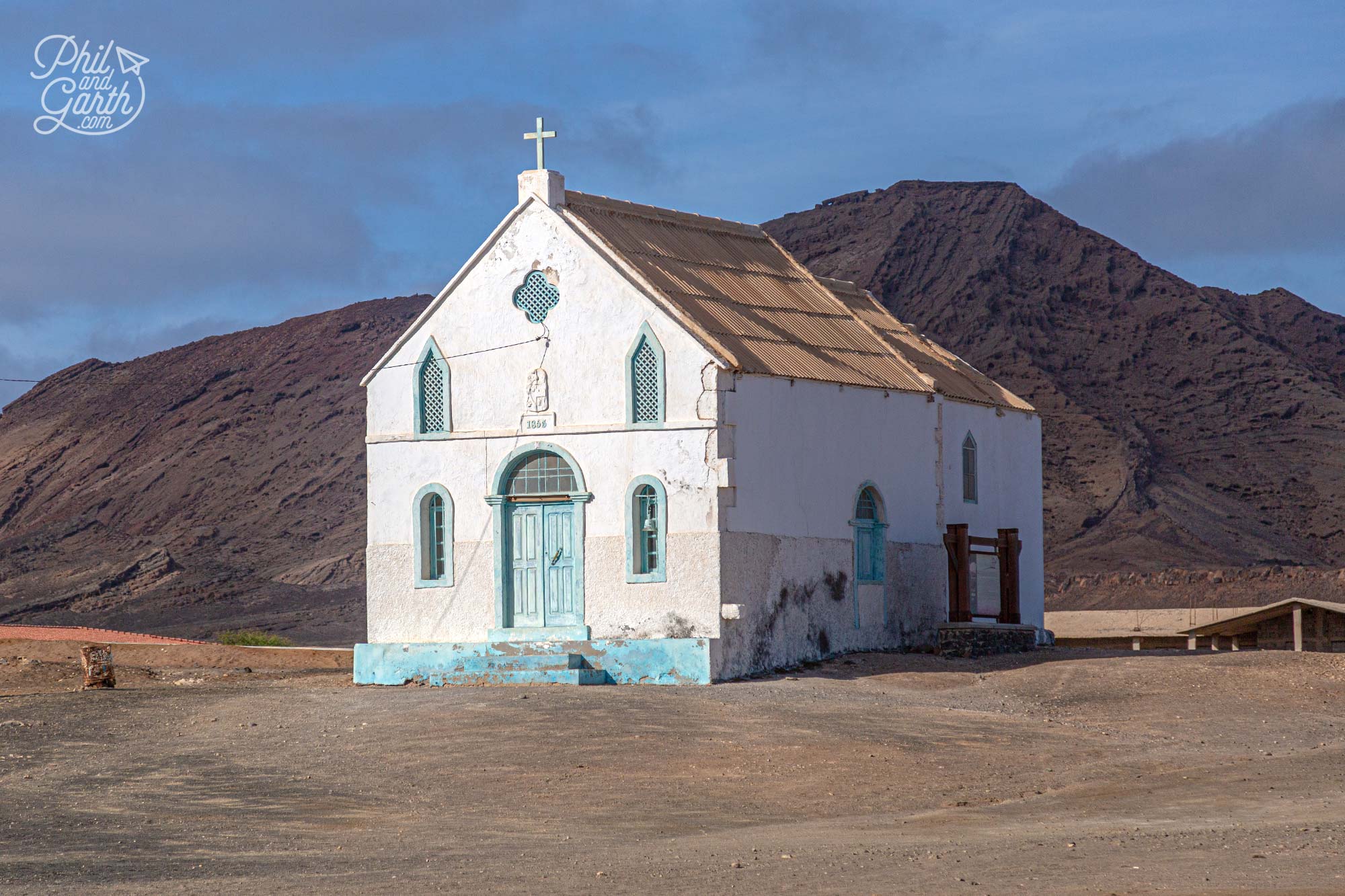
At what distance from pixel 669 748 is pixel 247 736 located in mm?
4930

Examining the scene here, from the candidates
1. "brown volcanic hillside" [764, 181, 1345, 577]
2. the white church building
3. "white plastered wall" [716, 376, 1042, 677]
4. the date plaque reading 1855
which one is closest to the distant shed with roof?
"white plastered wall" [716, 376, 1042, 677]

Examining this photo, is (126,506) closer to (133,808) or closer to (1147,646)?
(1147,646)

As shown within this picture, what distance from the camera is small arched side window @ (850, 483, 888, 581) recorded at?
2747 cm

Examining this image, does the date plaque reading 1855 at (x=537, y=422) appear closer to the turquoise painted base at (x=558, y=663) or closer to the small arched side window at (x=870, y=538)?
the turquoise painted base at (x=558, y=663)

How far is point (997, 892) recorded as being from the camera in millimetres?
11203

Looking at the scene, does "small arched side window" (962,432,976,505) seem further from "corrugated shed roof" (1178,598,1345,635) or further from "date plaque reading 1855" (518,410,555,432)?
"date plaque reading 1855" (518,410,555,432)

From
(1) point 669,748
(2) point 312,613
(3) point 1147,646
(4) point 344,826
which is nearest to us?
(4) point 344,826

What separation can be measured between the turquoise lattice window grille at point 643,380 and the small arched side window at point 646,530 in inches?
34.5

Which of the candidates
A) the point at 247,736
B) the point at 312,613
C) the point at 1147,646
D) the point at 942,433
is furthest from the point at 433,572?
the point at 312,613

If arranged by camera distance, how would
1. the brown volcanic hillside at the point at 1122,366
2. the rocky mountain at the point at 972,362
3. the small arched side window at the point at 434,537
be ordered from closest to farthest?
the small arched side window at the point at 434,537 < the rocky mountain at the point at 972,362 < the brown volcanic hillside at the point at 1122,366

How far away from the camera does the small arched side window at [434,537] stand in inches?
1035

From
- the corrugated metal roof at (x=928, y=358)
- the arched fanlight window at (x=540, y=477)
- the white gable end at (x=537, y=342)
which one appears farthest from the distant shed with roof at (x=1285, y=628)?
the arched fanlight window at (x=540, y=477)

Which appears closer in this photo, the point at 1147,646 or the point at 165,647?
the point at 165,647

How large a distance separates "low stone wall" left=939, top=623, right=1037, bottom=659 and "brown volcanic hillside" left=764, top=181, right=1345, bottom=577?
42.1m
